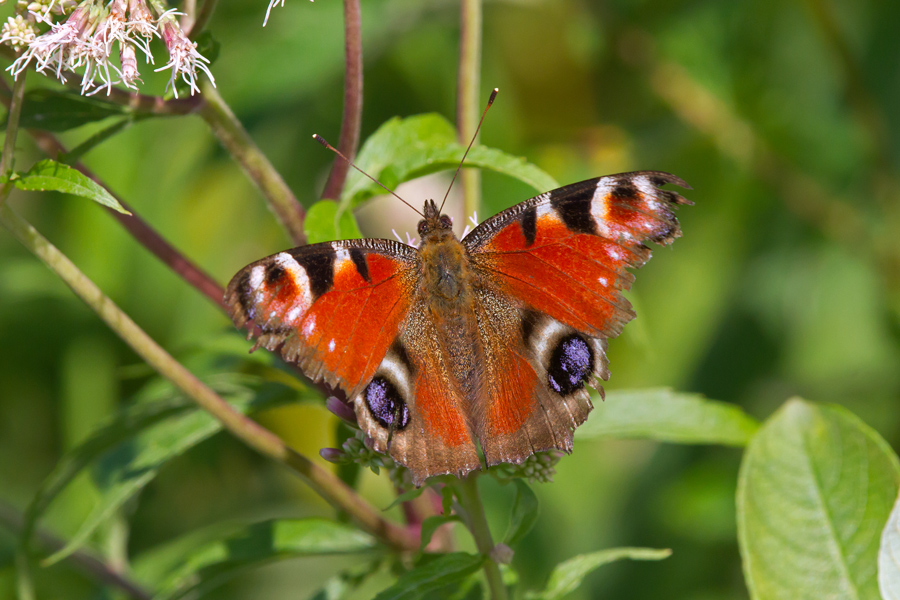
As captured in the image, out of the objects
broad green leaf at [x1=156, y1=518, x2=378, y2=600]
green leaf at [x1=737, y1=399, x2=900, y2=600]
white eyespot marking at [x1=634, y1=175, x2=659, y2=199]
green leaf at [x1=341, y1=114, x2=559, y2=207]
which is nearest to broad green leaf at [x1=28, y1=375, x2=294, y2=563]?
broad green leaf at [x1=156, y1=518, x2=378, y2=600]

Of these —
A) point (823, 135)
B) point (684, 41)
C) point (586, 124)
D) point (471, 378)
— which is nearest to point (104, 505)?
point (471, 378)

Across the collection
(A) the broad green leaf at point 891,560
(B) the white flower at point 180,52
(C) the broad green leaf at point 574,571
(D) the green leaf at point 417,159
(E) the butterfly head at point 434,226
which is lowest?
(C) the broad green leaf at point 574,571

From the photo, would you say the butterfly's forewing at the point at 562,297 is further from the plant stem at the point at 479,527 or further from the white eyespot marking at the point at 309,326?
the white eyespot marking at the point at 309,326

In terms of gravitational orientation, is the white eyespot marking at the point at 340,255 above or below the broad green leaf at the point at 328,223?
below

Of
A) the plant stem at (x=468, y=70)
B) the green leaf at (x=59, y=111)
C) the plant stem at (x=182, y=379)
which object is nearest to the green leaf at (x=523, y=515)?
the plant stem at (x=182, y=379)

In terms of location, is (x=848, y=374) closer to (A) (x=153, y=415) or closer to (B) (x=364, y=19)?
(B) (x=364, y=19)

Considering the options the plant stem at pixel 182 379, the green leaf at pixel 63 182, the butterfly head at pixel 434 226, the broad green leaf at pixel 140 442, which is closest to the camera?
the green leaf at pixel 63 182

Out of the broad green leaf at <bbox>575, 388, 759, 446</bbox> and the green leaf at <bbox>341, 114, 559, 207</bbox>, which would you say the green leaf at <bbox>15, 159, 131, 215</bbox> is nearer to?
the green leaf at <bbox>341, 114, 559, 207</bbox>
